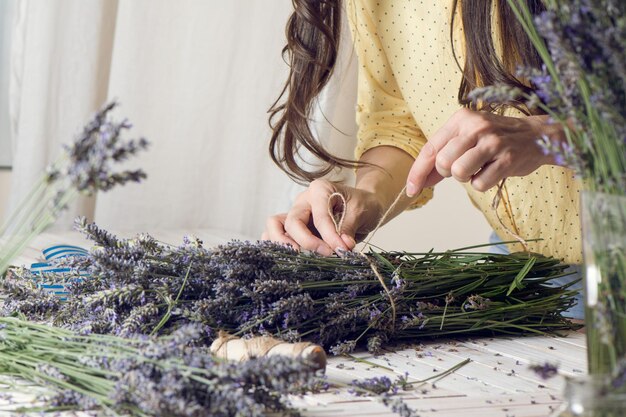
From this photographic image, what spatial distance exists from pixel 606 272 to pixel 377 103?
1196 mm

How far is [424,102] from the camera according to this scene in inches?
64.4

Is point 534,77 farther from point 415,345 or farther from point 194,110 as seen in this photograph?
point 194,110

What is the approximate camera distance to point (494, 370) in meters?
0.95

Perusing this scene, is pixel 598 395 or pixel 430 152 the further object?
pixel 430 152

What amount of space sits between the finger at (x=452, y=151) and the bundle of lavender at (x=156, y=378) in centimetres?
35

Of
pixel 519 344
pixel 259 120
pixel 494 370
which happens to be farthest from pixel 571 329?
pixel 259 120

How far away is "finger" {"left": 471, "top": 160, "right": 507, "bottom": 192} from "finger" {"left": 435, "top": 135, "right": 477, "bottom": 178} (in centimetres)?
3

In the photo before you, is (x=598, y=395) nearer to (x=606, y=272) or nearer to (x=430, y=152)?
(x=606, y=272)

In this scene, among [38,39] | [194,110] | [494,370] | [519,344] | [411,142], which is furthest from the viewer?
[194,110]

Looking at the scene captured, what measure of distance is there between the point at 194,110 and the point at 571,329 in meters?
1.96

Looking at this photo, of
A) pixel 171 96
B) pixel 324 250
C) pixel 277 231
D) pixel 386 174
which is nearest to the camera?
pixel 324 250

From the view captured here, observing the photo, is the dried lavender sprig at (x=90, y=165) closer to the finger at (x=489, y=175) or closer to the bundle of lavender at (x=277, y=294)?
the bundle of lavender at (x=277, y=294)

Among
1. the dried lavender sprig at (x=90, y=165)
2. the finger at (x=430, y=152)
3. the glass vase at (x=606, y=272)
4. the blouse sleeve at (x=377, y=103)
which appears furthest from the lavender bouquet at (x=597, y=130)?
the blouse sleeve at (x=377, y=103)

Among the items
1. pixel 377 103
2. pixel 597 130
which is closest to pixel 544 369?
pixel 597 130
